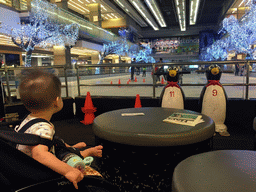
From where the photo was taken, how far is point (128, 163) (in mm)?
1525

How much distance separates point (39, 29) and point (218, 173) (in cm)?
1493

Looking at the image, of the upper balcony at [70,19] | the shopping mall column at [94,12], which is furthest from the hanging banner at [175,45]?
the shopping mall column at [94,12]

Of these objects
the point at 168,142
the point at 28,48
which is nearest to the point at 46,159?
the point at 168,142

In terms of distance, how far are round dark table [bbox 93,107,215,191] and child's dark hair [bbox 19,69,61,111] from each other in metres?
0.66

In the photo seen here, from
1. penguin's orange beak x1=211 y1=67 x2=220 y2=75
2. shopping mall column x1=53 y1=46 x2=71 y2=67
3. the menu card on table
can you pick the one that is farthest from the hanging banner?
the menu card on table

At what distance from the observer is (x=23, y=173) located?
76 centimetres

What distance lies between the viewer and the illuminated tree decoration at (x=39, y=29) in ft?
42.7

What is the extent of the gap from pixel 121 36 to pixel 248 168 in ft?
92.5

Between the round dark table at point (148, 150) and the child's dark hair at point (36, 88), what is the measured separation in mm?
657

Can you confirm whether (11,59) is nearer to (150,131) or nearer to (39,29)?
(39,29)

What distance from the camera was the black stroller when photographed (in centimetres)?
73

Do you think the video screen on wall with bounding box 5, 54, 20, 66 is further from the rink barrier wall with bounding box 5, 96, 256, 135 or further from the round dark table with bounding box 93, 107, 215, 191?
the round dark table with bounding box 93, 107, 215, 191

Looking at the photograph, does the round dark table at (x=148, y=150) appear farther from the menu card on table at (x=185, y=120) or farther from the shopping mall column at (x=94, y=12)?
the shopping mall column at (x=94, y=12)

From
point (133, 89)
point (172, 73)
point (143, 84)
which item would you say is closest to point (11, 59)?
point (133, 89)
